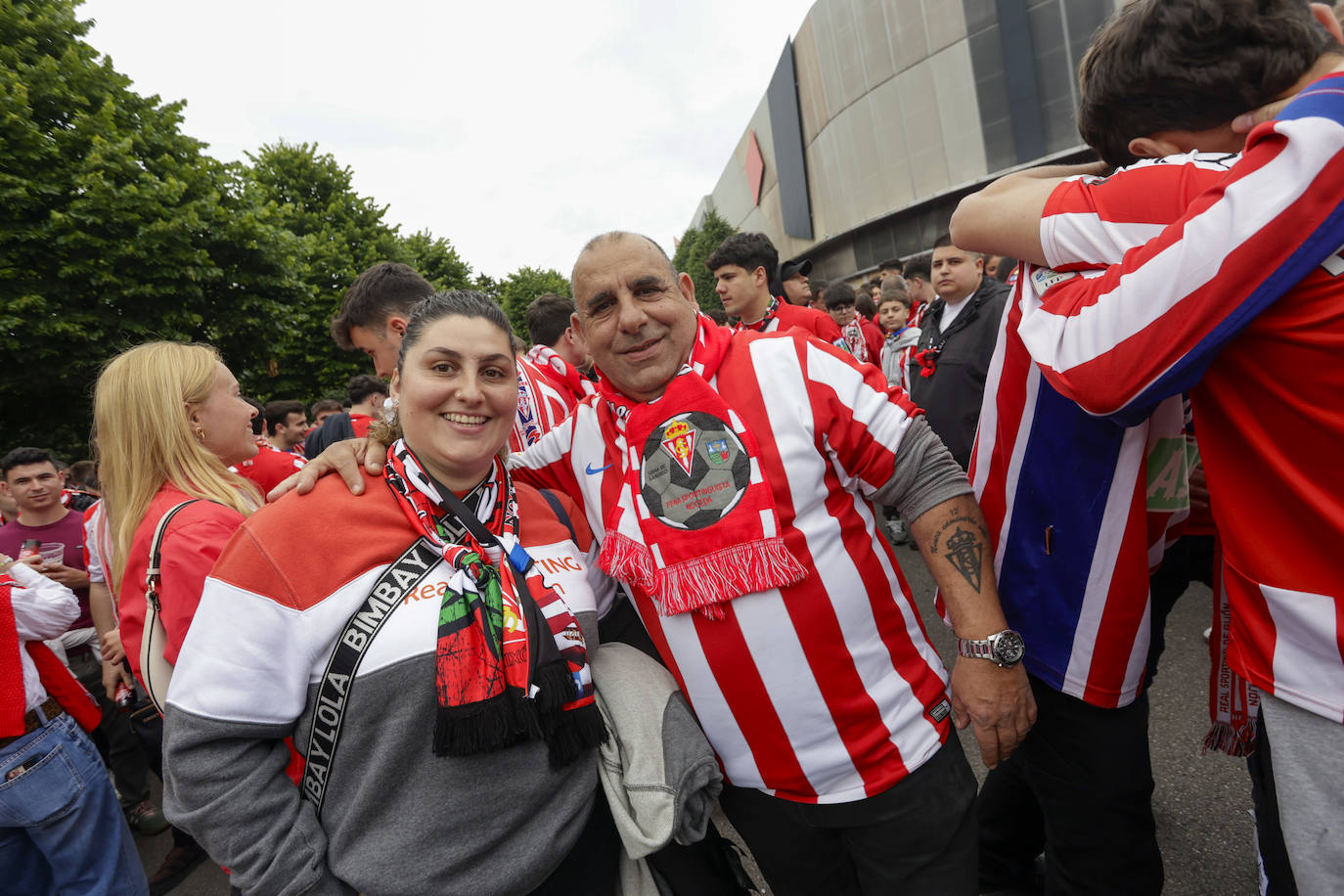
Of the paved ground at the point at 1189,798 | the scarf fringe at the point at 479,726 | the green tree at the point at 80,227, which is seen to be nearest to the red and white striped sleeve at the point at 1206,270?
the scarf fringe at the point at 479,726

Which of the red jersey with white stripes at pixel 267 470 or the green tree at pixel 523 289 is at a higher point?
the green tree at pixel 523 289

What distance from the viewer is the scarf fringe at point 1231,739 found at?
150 centimetres

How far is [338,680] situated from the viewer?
1373mm

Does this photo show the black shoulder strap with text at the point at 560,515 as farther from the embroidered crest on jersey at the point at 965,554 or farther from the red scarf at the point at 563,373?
the red scarf at the point at 563,373

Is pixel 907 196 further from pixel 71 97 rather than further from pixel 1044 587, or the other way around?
pixel 1044 587

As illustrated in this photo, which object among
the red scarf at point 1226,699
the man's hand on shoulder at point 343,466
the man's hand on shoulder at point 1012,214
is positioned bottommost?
the red scarf at point 1226,699

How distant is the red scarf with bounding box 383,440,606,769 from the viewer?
140 cm

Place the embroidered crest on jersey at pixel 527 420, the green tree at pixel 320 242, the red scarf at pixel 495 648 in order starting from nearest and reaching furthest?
the red scarf at pixel 495 648 < the embroidered crest on jersey at pixel 527 420 < the green tree at pixel 320 242

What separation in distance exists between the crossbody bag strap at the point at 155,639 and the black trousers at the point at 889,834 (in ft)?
5.29

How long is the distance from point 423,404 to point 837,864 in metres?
1.67

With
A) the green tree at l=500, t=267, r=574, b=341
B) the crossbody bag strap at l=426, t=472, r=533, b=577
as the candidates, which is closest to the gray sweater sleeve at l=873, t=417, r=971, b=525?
the crossbody bag strap at l=426, t=472, r=533, b=577

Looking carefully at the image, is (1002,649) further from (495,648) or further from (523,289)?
(523,289)

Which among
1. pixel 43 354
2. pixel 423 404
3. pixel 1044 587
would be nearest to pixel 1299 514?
pixel 1044 587

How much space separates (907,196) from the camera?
25812mm
